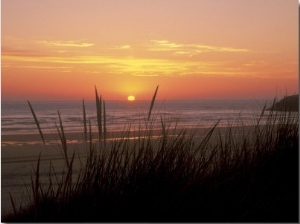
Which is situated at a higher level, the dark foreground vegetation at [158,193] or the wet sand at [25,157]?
the dark foreground vegetation at [158,193]

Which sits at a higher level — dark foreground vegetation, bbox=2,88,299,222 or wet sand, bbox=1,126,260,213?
dark foreground vegetation, bbox=2,88,299,222

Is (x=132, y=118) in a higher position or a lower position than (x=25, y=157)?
higher

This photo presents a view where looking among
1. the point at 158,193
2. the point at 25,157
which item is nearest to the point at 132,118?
the point at 25,157

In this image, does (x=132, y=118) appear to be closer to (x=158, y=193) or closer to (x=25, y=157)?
(x=25, y=157)

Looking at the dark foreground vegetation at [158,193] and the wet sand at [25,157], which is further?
the wet sand at [25,157]

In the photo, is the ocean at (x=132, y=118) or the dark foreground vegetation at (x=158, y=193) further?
the ocean at (x=132, y=118)

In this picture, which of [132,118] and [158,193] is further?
[132,118]

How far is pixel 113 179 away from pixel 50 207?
365mm

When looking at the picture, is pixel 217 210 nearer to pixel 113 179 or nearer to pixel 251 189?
pixel 251 189

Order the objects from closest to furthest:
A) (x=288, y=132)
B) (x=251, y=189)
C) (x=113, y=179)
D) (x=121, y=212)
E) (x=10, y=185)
A: (x=121, y=212) < (x=113, y=179) < (x=251, y=189) < (x=288, y=132) < (x=10, y=185)

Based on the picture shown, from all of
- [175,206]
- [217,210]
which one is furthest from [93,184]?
[217,210]

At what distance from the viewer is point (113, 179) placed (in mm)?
2324

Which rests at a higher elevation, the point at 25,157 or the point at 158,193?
the point at 158,193

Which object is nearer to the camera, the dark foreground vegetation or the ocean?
the dark foreground vegetation
